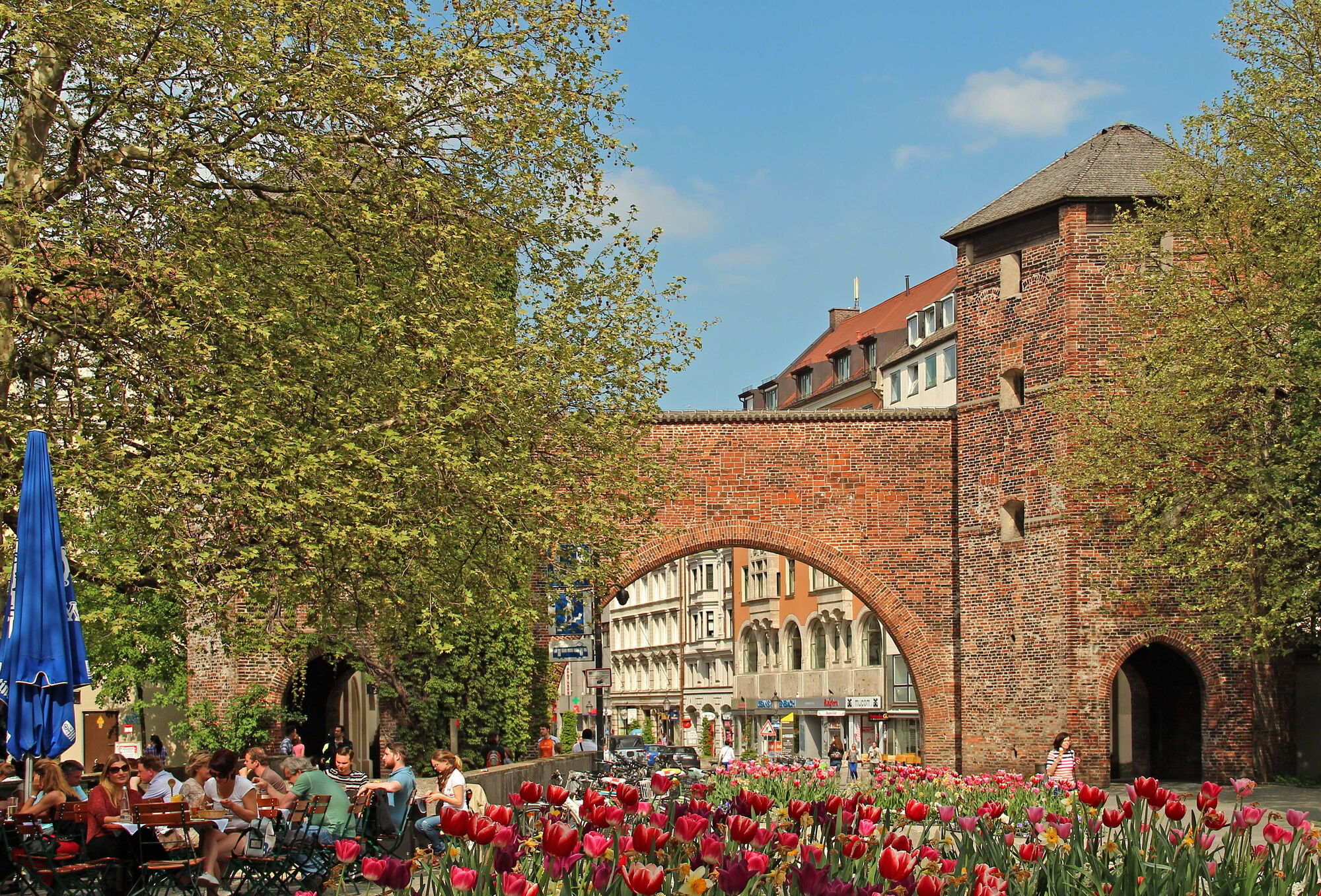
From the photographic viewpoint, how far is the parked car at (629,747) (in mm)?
37156

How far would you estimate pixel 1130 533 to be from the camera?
87.8 ft

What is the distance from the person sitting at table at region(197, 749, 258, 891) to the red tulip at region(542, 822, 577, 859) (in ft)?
18.0

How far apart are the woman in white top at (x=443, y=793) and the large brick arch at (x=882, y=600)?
16510 mm

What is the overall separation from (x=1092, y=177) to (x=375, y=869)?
2512 cm

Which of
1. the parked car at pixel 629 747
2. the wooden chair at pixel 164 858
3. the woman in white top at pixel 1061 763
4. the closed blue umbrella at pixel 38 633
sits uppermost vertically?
the closed blue umbrella at pixel 38 633

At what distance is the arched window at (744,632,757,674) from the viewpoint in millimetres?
66188

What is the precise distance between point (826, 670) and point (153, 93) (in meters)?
45.1

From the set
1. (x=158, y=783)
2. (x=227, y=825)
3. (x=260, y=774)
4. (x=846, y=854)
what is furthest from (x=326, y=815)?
(x=846, y=854)

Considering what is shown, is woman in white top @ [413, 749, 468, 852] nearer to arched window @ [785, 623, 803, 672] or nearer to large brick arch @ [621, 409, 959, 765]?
large brick arch @ [621, 409, 959, 765]

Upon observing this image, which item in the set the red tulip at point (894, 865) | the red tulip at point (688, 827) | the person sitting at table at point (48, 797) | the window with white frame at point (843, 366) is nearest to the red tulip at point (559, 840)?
the red tulip at point (688, 827)

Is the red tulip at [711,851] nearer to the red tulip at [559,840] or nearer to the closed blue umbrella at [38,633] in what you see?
the red tulip at [559,840]

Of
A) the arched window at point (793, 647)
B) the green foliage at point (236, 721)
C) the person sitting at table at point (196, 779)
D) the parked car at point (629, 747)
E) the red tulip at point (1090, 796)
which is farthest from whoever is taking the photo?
the arched window at point (793, 647)

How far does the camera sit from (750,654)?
6688 centimetres

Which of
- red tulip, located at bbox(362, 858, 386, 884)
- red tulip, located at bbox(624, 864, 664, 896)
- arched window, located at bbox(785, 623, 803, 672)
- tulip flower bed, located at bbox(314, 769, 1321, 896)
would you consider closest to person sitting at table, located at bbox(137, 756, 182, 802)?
tulip flower bed, located at bbox(314, 769, 1321, 896)
